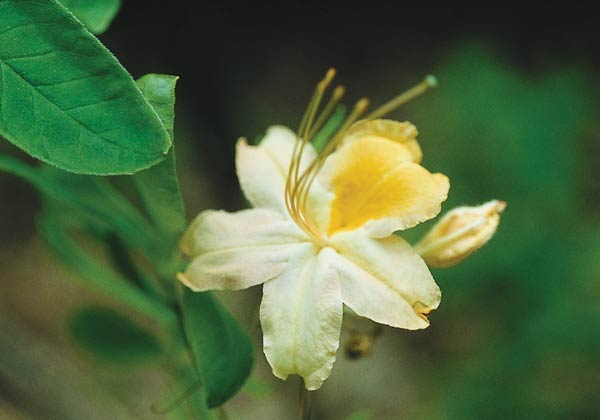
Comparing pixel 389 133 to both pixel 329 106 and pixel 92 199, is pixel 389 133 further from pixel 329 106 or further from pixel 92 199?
pixel 92 199

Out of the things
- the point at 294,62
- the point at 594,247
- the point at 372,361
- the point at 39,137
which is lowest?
the point at 372,361

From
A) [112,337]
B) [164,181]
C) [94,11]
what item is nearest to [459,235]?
[164,181]

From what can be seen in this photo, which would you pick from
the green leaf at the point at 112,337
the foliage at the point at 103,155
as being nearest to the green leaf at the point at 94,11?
the foliage at the point at 103,155

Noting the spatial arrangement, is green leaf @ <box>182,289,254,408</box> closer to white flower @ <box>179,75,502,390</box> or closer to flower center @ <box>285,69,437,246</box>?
white flower @ <box>179,75,502,390</box>

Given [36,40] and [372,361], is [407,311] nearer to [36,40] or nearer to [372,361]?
[36,40]

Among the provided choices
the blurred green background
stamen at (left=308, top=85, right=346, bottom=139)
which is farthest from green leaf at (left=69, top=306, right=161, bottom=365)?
stamen at (left=308, top=85, right=346, bottom=139)

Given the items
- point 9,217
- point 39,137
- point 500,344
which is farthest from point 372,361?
point 39,137
